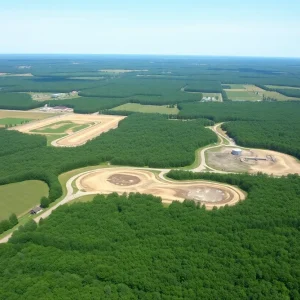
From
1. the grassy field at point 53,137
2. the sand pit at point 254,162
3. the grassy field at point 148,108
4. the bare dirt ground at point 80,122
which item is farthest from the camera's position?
the grassy field at point 148,108

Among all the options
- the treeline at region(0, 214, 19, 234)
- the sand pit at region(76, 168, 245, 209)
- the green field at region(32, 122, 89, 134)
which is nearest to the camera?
the treeline at region(0, 214, 19, 234)

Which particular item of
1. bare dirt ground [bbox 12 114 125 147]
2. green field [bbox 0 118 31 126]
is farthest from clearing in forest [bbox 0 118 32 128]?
bare dirt ground [bbox 12 114 125 147]

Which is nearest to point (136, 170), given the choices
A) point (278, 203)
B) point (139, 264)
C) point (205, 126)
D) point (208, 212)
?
point (208, 212)

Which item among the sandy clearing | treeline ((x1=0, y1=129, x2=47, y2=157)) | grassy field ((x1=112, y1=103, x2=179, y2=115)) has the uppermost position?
grassy field ((x1=112, y1=103, x2=179, y2=115))

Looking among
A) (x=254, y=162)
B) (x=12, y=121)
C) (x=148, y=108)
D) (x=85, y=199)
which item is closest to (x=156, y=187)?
(x=85, y=199)

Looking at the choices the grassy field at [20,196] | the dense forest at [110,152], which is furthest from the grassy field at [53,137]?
the grassy field at [20,196]

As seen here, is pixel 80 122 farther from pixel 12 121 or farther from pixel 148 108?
pixel 148 108

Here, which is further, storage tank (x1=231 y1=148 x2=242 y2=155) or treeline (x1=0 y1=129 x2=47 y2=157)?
treeline (x1=0 y1=129 x2=47 y2=157)

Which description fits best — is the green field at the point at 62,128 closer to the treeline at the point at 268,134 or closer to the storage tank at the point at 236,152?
the treeline at the point at 268,134

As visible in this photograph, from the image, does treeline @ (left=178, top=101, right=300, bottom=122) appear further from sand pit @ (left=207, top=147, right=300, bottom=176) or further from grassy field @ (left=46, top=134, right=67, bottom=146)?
grassy field @ (left=46, top=134, right=67, bottom=146)
